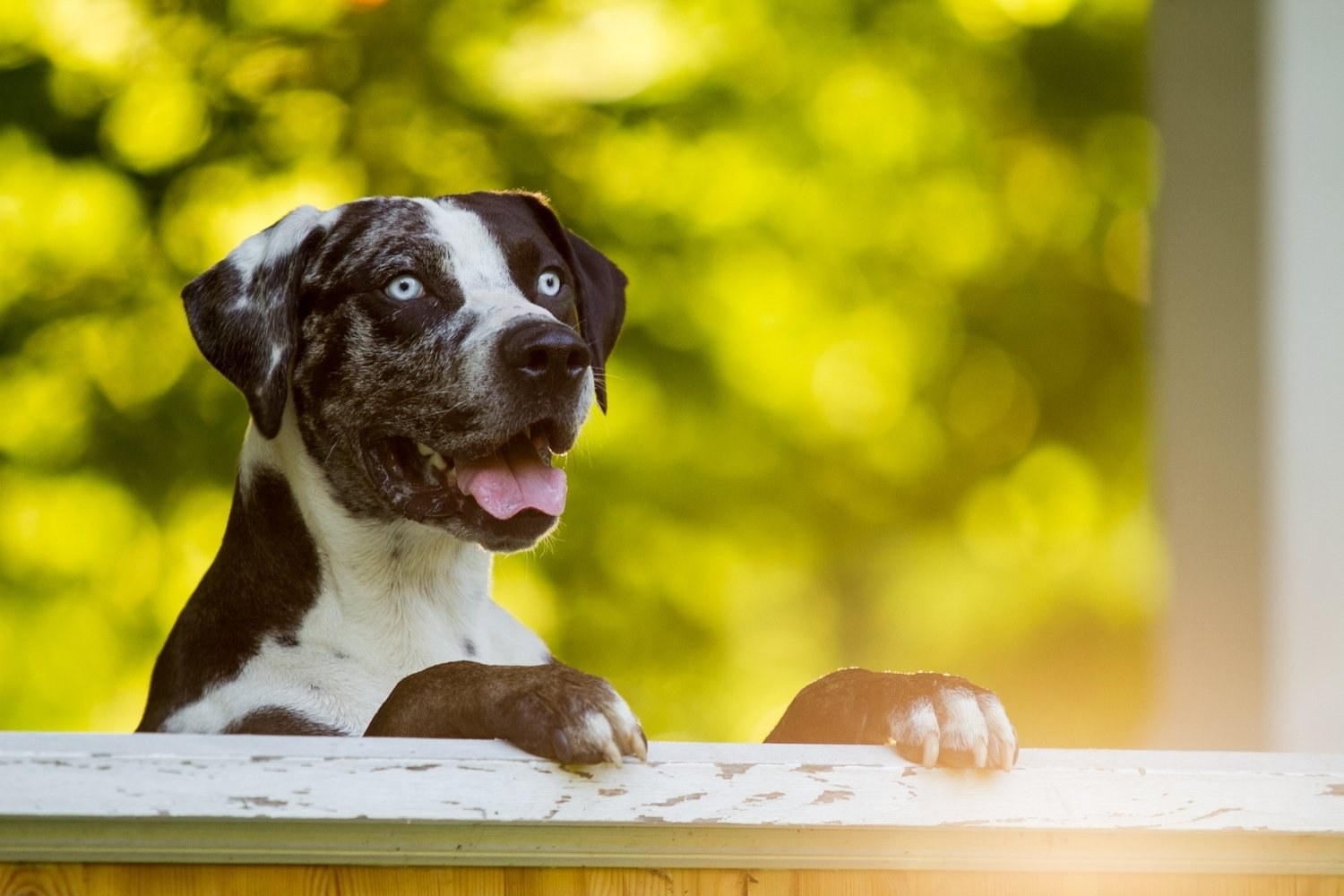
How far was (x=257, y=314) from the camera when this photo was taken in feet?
9.46

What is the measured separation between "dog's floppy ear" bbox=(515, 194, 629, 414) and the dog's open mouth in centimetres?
39

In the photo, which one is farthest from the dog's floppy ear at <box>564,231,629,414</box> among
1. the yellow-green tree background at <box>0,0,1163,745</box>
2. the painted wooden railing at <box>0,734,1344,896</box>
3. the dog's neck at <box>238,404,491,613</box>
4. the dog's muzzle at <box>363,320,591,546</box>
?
the yellow-green tree background at <box>0,0,1163,745</box>

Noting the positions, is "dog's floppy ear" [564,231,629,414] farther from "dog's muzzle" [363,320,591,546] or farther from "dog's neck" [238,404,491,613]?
"dog's neck" [238,404,491,613]

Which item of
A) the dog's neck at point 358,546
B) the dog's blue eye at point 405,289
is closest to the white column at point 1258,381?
the dog's neck at point 358,546

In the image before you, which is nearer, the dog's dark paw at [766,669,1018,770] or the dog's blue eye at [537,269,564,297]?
the dog's dark paw at [766,669,1018,770]

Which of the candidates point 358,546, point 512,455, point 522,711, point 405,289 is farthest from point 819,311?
point 522,711

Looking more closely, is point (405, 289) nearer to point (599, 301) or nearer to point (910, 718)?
point (599, 301)

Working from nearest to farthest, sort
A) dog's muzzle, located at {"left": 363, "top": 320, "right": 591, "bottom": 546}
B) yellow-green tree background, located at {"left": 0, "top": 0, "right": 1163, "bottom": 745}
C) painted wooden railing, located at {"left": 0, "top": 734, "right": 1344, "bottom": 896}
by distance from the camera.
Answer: painted wooden railing, located at {"left": 0, "top": 734, "right": 1344, "bottom": 896}
dog's muzzle, located at {"left": 363, "top": 320, "right": 591, "bottom": 546}
yellow-green tree background, located at {"left": 0, "top": 0, "right": 1163, "bottom": 745}

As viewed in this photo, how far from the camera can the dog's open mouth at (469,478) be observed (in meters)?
2.74

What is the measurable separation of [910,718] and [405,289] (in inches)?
56.5

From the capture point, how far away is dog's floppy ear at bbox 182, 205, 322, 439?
2830 millimetres

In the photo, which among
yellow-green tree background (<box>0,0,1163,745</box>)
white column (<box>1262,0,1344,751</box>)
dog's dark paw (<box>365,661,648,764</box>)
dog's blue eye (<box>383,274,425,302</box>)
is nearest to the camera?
dog's dark paw (<box>365,661,648,764</box>)

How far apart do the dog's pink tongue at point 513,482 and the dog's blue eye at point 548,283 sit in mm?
455

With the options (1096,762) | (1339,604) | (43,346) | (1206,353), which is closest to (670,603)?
(43,346)
